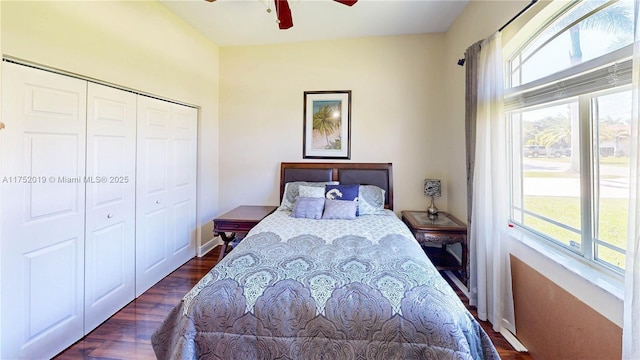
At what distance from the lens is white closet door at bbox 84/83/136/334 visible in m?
2.10

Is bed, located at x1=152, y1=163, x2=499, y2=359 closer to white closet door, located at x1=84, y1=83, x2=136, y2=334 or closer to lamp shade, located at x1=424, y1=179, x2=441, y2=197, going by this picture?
white closet door, located at x1=84, y1=83, x2=136, y2=334

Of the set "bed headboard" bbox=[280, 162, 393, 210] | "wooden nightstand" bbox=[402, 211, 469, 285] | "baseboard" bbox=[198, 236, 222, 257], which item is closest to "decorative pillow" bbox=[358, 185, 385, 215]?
"bed headboard" bbox=[280, 162, 393, 210]

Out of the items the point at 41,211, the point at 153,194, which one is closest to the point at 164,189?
the point at 153,194

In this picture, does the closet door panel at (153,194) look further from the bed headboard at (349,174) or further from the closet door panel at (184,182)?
the bed headboard at (349,174)

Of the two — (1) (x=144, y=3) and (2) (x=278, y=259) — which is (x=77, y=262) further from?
(1) (x=144, y=3)

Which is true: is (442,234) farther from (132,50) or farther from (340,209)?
(132,50)

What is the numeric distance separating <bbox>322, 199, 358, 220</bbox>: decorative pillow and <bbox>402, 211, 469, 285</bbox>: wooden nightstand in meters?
0.66

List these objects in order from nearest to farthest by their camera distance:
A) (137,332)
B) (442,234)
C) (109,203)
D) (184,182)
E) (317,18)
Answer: (137,332) → (109,203) → (442,234) → (317,18) → (184,182)

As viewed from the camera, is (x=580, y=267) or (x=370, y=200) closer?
(x=580, y=267)

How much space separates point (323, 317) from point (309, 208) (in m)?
1.64

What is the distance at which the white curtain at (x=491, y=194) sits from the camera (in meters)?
2.03

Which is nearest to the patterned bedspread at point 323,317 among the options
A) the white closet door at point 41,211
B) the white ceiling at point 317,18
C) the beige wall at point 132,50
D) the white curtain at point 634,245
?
the white curtain at point 634,245

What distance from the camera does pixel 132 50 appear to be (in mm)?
2418

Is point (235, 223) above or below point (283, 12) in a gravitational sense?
below
